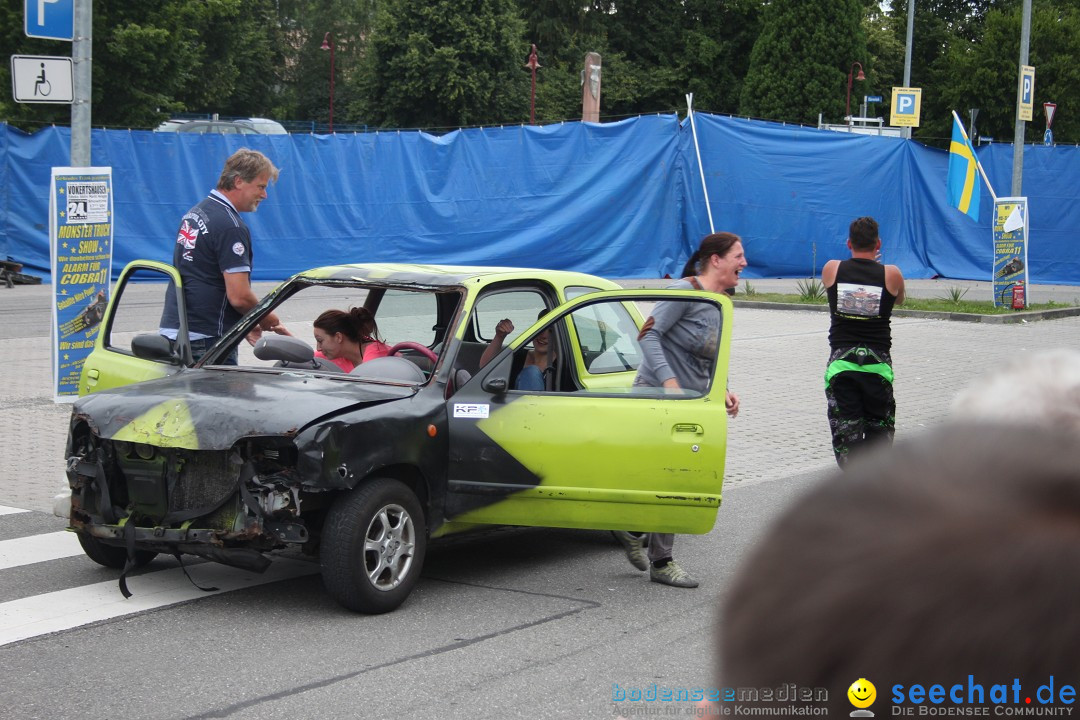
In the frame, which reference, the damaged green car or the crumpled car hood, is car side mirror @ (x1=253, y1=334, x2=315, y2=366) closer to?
the damaged green car

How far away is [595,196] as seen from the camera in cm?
2453

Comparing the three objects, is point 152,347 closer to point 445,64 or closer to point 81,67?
point 81,67

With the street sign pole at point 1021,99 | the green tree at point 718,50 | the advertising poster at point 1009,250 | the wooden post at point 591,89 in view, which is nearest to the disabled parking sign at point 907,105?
the street sign pole at point 1021,99

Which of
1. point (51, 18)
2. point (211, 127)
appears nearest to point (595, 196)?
point (211, 127)

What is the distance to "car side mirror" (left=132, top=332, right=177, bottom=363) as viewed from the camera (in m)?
6.87

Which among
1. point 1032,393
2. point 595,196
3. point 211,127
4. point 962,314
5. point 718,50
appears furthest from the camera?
point 718,50

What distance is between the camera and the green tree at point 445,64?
49125mm

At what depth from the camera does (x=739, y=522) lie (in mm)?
7586

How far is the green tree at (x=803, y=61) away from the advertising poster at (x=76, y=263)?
48.0m

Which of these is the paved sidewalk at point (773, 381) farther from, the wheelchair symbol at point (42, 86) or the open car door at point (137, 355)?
the wheelchair symbol at point (42, 86)

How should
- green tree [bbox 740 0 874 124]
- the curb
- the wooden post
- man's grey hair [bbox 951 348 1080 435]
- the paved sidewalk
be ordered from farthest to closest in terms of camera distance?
green tree [bbox 740 0 874 124] < the wooden post < the curb < the paved sidewalk < man's grey hair [bbox 951 348 1080 435]

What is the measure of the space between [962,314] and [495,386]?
590 inches

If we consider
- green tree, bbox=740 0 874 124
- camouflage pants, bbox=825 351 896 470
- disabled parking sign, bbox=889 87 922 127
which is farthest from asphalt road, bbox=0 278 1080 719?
green tree, bbox=740 0 874 124

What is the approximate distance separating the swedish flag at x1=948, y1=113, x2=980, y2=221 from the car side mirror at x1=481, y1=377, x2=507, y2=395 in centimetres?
1705
